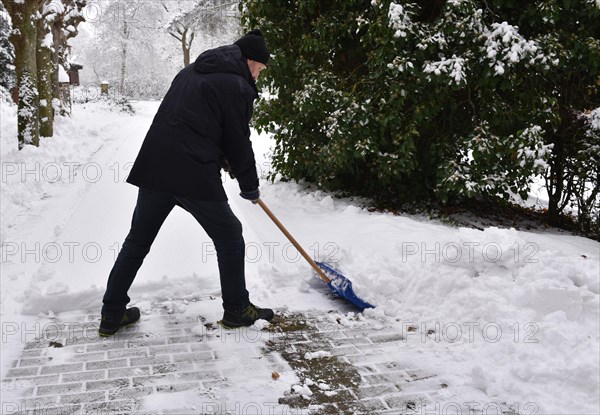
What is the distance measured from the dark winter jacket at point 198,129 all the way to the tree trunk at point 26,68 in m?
9.07

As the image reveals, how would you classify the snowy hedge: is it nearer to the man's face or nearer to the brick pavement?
the man's face

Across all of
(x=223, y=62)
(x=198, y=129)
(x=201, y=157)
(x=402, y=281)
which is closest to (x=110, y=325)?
(x=201, y=157)

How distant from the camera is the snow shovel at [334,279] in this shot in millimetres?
4027

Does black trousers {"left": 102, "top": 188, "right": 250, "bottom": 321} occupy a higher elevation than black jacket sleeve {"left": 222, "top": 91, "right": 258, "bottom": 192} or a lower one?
lower

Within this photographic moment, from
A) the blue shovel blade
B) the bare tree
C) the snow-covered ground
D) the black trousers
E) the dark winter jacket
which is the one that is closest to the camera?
the snow-covered ground

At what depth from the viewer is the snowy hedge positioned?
18.3 ft

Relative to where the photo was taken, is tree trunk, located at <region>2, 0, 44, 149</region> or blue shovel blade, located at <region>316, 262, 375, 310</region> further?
tree trunk, located at <region>2, 0, 44, 149</region>

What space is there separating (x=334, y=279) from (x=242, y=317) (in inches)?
34.5

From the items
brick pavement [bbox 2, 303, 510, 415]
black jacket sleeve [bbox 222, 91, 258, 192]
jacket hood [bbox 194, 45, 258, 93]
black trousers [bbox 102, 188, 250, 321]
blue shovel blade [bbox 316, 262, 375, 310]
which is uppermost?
jacket hood [bbox 194, 45, 258, 93]

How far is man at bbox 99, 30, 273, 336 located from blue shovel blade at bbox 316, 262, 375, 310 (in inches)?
34.3

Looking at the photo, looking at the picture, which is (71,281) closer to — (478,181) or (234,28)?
(478,181)

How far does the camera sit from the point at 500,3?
5645 millimetres

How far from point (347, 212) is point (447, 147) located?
1.37 meters

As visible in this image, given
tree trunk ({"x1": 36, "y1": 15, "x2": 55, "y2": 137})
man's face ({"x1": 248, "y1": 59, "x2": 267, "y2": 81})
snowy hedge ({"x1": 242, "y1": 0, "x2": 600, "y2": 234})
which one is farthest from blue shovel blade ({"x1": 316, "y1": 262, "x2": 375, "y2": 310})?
tree trunk ({"x1": 36, "y1": 15, "x2": 55, "y2": 137})
